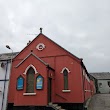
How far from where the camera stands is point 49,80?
1756 centimetres

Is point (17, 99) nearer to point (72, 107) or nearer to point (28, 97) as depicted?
point (28, 97)

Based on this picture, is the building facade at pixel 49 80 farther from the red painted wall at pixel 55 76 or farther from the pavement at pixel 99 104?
the pavement at pixel 99 104

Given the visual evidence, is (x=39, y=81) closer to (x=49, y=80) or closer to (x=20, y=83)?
(x=49, y=80)

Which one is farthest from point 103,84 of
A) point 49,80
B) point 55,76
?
point 49,80

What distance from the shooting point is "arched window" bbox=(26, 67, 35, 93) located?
55.4 ft

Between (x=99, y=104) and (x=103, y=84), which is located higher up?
(x=103, y=84)

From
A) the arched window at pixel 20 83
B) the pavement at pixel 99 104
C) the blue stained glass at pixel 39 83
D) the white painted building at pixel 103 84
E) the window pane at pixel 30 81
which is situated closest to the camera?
the blue stained glass at pixel 39 83

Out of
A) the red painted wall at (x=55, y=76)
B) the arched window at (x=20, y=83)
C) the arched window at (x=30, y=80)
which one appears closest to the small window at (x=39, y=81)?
the red painted wall at (x=55, y=76)

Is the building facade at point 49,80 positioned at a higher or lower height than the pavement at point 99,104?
higher

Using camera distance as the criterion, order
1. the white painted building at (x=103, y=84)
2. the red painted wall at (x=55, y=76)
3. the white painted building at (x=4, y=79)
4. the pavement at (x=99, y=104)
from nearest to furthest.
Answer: the red painted wall at (x=55, y=76) < the pavement at (x=99, y=104) < the white painted building at (x=4, y=79) < the white painted building at (x=103, y=84)

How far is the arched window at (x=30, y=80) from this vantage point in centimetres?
1688

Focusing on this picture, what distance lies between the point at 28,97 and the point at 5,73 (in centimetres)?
610

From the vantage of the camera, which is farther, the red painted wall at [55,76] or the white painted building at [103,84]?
the white painted building at [103,84]

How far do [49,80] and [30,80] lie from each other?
2.11 meters
